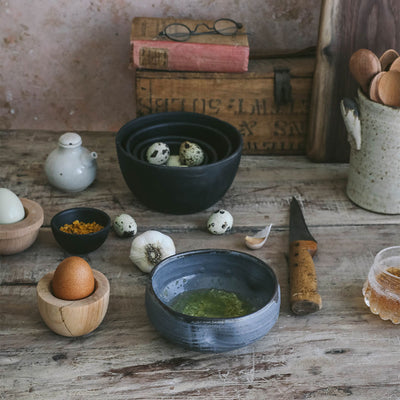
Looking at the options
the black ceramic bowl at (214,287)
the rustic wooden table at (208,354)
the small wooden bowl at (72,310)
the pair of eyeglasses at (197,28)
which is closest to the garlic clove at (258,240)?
the rustic wooden table at (208,354)

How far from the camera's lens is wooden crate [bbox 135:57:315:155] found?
3.91 ft

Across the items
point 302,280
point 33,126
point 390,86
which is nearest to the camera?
point 302,280

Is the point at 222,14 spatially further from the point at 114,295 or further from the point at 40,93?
the point at 114,295

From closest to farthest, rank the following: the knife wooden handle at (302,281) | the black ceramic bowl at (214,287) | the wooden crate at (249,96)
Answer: the black ceramic bowl at (214,287) → the knife wooden handle at (302,281) → the wooden crate at (249,96)

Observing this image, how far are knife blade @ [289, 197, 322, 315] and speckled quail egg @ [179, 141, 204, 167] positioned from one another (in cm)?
20

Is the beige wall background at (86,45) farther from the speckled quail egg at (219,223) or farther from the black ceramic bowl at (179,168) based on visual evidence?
the speckled quail egg at (219,223)

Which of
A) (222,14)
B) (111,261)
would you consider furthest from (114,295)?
(222,14)

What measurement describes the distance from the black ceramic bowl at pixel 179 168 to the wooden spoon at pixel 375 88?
23cm

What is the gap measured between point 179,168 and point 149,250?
0.50ft

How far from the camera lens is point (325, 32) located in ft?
3.79

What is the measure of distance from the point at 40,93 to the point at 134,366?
802mm

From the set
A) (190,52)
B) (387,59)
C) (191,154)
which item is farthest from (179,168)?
(387,59)

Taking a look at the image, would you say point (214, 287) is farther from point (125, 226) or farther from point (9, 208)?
point (9, 208)

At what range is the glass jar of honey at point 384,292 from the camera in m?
0.82
